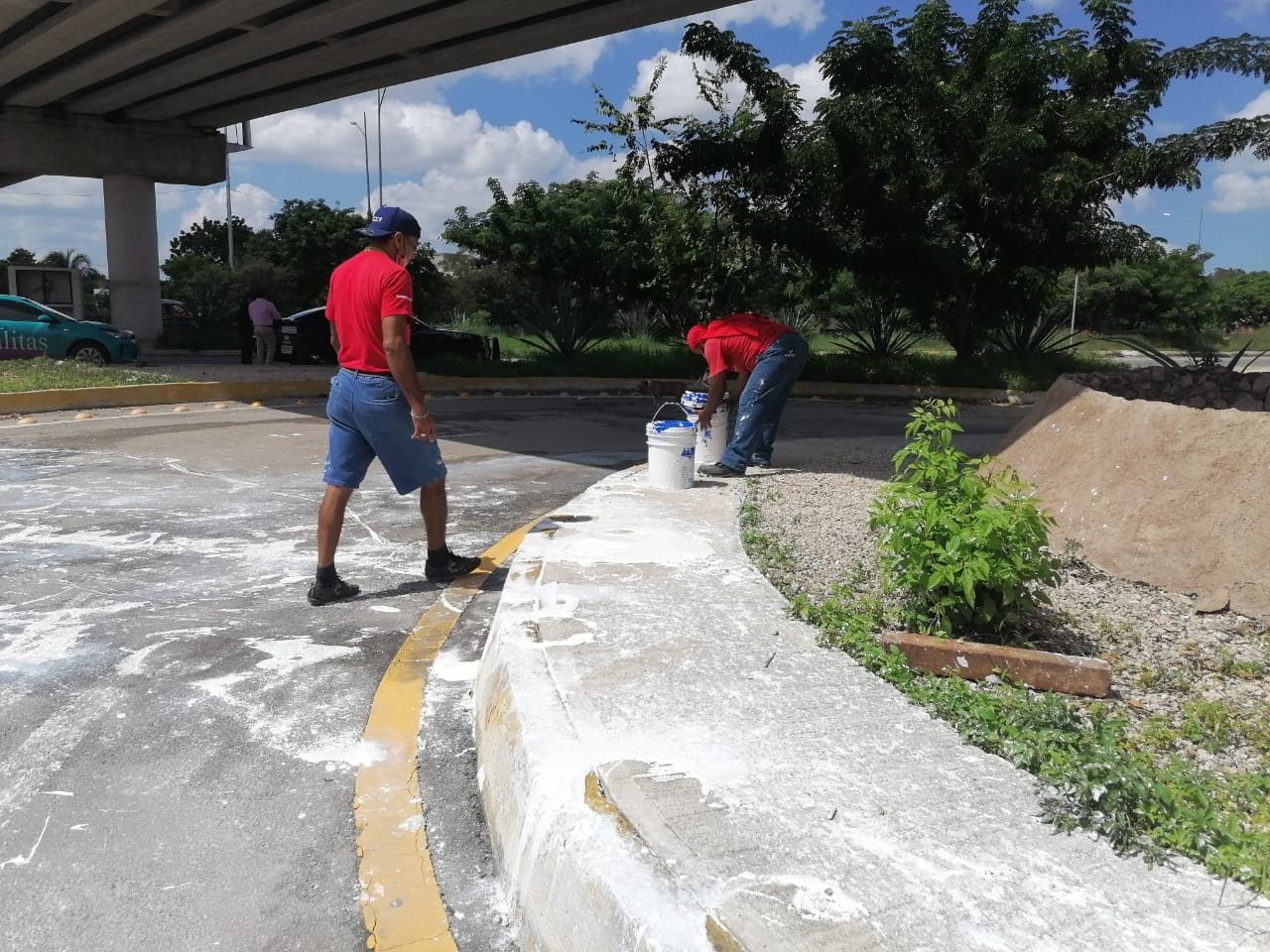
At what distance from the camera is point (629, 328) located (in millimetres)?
31750

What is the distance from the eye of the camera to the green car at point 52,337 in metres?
19.8

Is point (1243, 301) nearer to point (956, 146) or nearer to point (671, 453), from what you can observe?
point (956, 146)

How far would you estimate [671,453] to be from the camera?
7.04 meters

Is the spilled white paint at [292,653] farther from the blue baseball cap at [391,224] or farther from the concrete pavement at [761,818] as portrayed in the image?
the blue baseball cap at [391,224]

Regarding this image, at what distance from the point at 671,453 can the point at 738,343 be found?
4.09 ft

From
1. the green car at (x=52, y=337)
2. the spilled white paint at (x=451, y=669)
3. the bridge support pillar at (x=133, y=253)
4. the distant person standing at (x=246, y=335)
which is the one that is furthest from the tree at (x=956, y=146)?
the bridge support pillar at (x=133, y=253)

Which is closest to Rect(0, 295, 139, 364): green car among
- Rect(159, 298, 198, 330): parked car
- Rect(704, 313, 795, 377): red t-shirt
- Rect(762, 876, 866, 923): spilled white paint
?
Rect(159, 298, 198, 330): parked car

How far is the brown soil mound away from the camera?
4793 millimetres

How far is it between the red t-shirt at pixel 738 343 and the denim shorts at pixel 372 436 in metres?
3.10

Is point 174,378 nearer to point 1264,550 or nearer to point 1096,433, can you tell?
point 1096,433

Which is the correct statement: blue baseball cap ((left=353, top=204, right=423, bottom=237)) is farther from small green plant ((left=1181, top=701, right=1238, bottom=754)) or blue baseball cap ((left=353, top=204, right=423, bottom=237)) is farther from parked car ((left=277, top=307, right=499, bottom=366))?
parked car ((left=277, top=307, right=499, bottom=366))

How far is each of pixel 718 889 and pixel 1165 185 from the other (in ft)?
59.9

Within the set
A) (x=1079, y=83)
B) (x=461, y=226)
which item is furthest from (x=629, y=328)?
(x=1079, y=83)

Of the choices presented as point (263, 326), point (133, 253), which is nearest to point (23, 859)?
point (263, 326)
